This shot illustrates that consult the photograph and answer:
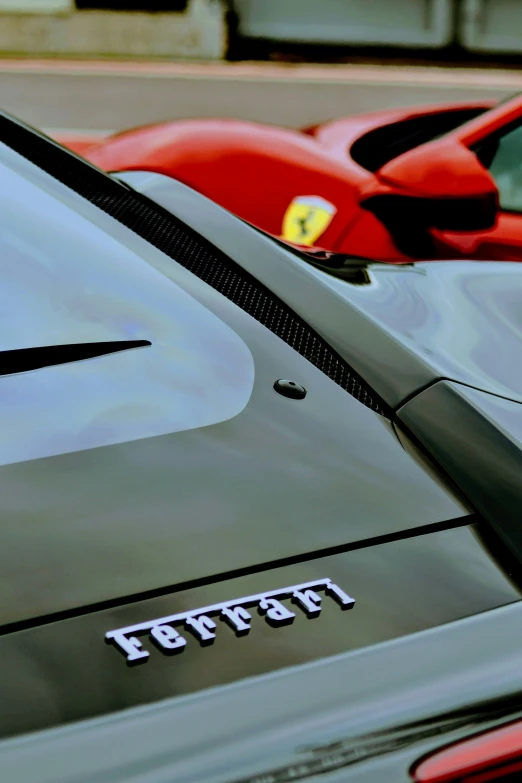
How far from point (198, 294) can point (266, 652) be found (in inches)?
27.5

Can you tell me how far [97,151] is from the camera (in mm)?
3867

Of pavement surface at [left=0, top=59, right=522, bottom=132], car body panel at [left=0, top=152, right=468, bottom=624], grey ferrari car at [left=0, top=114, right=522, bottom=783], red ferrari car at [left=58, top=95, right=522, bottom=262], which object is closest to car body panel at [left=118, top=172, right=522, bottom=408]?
grey ferrari car at [left=0, top=114, right=522, bottom=783]

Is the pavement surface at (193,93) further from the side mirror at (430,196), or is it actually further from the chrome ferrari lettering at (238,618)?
the chrome ferrari lettering at (238,618)

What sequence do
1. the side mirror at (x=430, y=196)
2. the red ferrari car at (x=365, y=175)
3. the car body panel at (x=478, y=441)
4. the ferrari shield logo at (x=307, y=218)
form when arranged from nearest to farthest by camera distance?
the car body panel at (x=478, y=441) < the side mirror at (x=430, y=196) < the red ferrari car at (x=365, y=175) < the ferrari shield logo at (x=307, y=218)

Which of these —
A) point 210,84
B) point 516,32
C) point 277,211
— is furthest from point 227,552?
point 516,32

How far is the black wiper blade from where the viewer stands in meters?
1.26

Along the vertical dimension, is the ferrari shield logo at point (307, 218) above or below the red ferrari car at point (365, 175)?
below

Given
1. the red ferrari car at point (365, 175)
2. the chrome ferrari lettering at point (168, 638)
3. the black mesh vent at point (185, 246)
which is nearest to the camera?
the chrome ferrari lettering at point (168, 638)

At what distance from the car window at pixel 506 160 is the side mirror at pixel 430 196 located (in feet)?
1.23

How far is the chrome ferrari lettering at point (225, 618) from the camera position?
96 cm

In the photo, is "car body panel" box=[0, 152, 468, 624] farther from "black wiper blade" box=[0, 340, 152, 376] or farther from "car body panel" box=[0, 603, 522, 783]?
"car body panel" box=[0, 603, 522, 783]

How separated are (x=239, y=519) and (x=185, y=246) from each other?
75 centimetres

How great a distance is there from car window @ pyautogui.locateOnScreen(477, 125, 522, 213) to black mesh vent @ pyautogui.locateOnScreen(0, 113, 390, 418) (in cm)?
184

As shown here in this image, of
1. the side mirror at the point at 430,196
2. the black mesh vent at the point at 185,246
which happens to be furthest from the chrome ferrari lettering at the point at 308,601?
the side mirror at the point at 430,196
